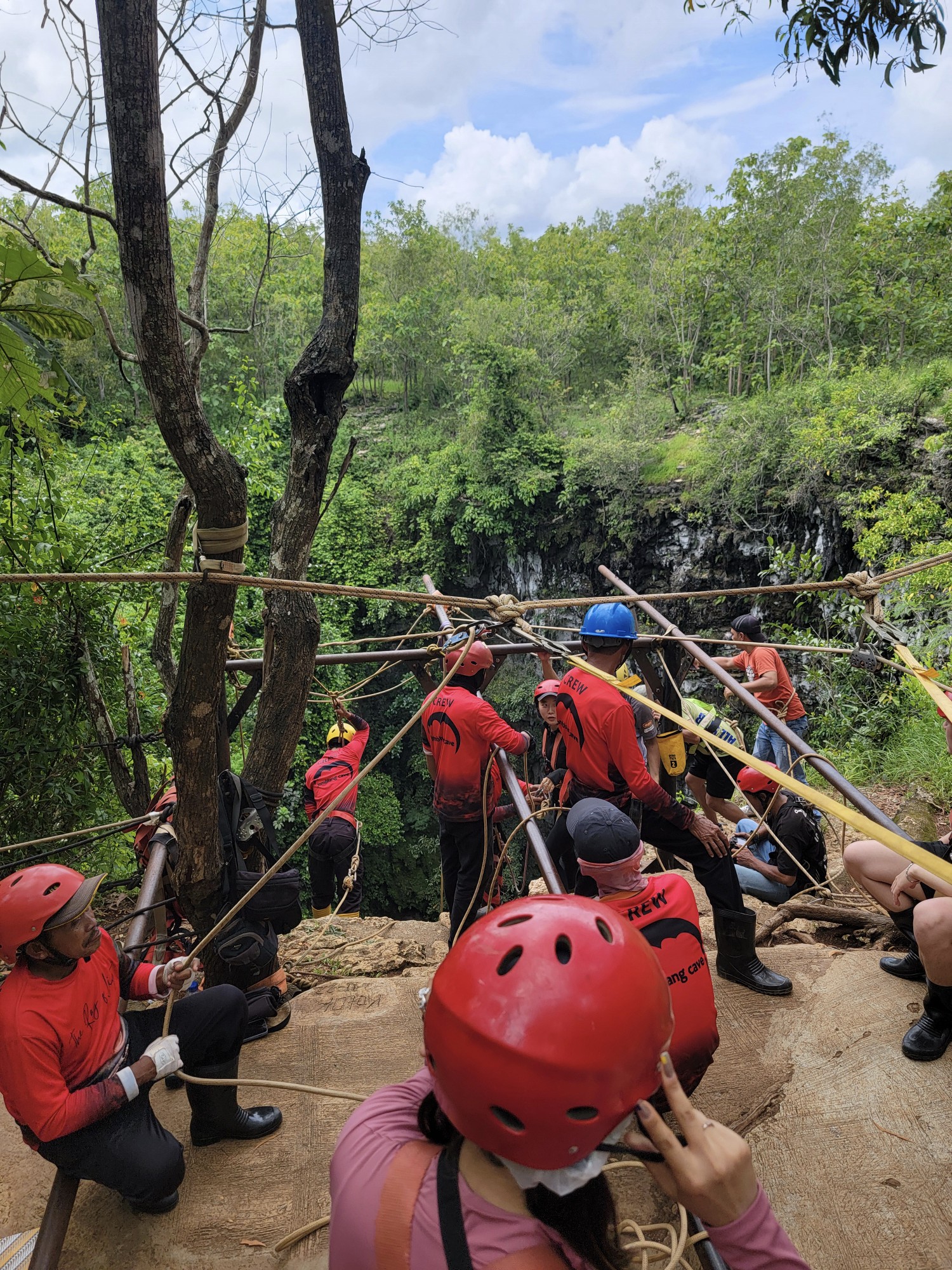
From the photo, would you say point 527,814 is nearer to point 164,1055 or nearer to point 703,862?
point 703,862

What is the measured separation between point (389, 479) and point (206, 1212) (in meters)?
22.7

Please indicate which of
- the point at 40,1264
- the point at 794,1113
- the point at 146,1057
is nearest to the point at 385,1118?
the point at 146,1057

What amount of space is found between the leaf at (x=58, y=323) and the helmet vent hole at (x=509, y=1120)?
225 centimetres

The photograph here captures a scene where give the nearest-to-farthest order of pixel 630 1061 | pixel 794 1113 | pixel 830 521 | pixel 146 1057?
pixel 630 1061
pixel 146 1057
pixel 794 1113
pixel 830 521

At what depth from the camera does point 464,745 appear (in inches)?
161

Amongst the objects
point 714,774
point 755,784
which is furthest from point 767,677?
point 755,784

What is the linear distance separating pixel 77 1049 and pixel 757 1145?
219cm

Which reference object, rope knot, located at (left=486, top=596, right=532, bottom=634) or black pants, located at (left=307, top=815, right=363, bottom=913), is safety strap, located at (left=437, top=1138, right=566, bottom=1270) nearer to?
rope knot, located at (left=486, top=596, right=532, bottom=634)

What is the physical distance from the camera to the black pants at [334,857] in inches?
221

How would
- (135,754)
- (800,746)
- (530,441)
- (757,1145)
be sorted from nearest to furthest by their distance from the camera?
(757,1145), (800,746), (135,754), (530,441)

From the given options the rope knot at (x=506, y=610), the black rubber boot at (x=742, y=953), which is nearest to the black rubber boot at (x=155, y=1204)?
the rope knot at (x=506, y=610)

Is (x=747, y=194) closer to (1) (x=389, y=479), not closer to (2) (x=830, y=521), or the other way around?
(2) (x=830, y=521)

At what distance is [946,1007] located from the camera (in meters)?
2.70

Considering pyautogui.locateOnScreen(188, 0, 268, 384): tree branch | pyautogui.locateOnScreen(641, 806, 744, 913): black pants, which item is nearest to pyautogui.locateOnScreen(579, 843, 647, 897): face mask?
pyautogui.locateOnScreen(641, 806, 744, 913): black pants
